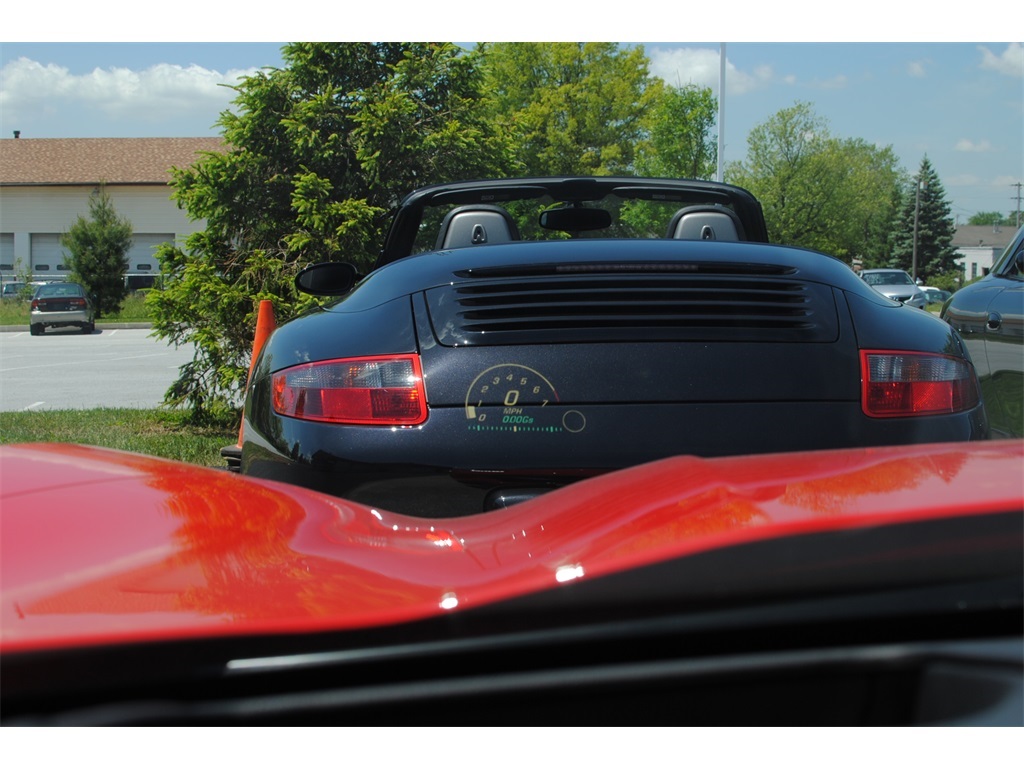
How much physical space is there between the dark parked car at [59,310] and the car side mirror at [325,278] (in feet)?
97.8

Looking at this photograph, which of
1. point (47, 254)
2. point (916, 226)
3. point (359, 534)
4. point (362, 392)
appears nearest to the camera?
point (359, 534)

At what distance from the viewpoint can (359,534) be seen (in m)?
1.57

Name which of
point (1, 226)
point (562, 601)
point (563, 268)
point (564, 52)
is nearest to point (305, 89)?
point (563, 268)

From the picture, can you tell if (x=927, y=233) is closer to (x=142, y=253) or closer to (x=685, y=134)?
(x=685, y=134)

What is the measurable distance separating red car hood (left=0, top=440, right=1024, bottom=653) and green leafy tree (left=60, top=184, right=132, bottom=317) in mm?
40878

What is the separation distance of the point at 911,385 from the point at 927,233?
273 feet

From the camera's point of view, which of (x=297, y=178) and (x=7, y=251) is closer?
(x=297, y=178)

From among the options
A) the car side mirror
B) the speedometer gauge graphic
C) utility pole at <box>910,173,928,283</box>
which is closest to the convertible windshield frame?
the car side mirror

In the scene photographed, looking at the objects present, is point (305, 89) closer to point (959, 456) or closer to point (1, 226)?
point (959, 456)

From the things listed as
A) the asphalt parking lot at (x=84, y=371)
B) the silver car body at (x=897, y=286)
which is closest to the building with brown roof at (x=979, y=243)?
the silver car body at (x=897, y=286)

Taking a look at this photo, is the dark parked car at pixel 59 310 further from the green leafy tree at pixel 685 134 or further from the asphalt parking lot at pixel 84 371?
the green leafy tree at pixel 685 134

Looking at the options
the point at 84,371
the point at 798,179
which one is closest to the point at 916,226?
the point at 798,179

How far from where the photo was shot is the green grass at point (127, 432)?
7.65 m

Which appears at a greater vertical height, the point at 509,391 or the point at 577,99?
the point at 577,99
